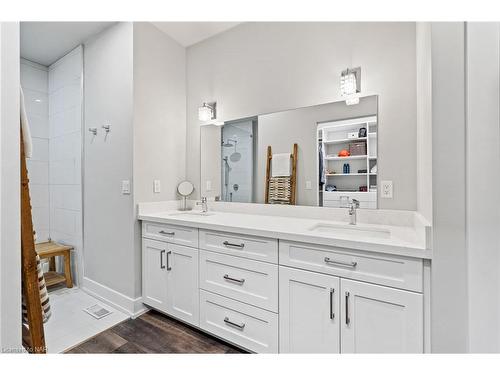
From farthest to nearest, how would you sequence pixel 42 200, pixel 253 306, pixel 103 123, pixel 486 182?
pixel 42 200
pixel 103 123
pixel 253 306
pixel 486 182

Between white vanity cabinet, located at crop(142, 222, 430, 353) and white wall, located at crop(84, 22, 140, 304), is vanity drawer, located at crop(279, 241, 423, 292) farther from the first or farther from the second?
white wall, located at crop(84, 22, 140, 304)

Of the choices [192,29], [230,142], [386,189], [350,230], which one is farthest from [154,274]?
[192,29]

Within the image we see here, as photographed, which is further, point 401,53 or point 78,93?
point 78,93

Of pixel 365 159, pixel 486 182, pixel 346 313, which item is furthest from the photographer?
pixel 365 159

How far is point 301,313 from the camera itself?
127 centimetres

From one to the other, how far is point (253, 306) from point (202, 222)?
61 cm

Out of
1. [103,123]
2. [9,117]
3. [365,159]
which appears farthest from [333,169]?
[103,123]

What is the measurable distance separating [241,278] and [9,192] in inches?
44.9

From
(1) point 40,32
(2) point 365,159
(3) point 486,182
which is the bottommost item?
(3) point 486,182

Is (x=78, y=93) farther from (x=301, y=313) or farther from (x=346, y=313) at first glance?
(x=346, y=313)

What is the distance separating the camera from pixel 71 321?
6.22ft

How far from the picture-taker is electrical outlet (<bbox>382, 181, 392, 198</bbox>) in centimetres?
156

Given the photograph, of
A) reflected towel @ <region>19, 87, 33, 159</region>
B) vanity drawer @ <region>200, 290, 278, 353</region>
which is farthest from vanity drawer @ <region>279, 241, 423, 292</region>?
reflected towel @ <region>19, 87, 33, 159</region>

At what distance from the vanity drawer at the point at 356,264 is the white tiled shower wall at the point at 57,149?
2.28 m
